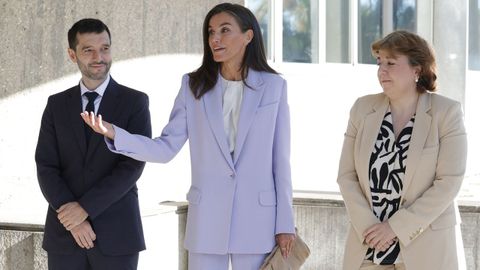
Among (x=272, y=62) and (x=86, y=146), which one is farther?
(x=272, y=62)

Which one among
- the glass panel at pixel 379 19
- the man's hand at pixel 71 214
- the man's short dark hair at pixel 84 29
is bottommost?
the man's hand at pixel 71 214

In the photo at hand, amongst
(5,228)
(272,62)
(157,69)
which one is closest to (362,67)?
(272,62)

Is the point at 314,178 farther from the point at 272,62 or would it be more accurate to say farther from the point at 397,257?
the point at 397,257

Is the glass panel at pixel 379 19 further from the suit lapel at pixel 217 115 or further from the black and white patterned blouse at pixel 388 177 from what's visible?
the suit lapel at pixel 217 115

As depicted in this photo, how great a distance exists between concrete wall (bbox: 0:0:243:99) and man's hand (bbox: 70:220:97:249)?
6.42 ft

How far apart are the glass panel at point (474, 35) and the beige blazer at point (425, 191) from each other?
29.1 ft

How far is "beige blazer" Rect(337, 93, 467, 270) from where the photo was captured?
425cm

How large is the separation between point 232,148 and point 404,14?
26.0 ft

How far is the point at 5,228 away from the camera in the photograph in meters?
5.39

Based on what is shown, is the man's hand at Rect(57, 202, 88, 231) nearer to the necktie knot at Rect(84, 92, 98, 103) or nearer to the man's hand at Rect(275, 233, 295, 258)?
the necktie knot at Rect(84, 92, 98, 103)

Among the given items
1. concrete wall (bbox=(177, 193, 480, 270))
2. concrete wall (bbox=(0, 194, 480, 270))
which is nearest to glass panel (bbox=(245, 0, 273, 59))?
concrete wall (bbox=(0, 194, 480, 270))

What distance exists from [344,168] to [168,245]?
6.33 feet

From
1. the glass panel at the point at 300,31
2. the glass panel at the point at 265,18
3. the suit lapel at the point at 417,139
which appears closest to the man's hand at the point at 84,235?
the suit lapel at the point at 417,139

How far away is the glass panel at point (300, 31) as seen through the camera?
1034 centimetres
